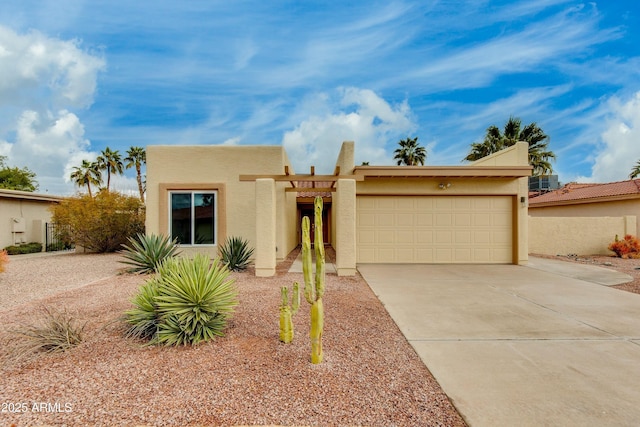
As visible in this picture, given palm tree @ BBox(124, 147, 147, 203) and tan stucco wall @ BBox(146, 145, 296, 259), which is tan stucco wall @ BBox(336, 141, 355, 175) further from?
palm tree @ BBox(124, 147, 147, 203)

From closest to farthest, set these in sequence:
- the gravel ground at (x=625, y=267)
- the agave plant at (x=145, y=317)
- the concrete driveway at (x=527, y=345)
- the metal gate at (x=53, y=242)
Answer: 1. the concrete driveway at (x=527, y=345)
2. the agave plant at (x=145, y=317)
3. the gravel ground at (x=625, y=267)
4. the metal gate at (x=53, y=242)

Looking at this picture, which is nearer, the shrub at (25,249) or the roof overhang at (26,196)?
the shrub at (25,249)

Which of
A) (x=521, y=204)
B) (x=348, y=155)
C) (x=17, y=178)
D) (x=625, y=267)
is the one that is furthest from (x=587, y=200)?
(x=17, y=178)

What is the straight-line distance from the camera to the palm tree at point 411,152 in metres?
34.9

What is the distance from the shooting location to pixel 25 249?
54.3 feet

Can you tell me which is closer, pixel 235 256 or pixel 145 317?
pixel 145 317

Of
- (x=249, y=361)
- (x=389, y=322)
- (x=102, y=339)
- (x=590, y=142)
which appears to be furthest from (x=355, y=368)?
(x=590, y=142)

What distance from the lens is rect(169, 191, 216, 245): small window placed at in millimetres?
11875

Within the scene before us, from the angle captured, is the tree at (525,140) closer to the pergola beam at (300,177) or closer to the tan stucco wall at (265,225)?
the pergola beam at (300,177)

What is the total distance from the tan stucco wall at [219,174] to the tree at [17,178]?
2844 centimetres

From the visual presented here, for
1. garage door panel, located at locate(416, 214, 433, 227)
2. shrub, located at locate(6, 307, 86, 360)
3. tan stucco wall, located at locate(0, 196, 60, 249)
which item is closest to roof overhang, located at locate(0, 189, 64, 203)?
tan stucco wall, located at locate(0, 196, 60, 249)

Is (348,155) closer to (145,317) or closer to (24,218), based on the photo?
(145,317)

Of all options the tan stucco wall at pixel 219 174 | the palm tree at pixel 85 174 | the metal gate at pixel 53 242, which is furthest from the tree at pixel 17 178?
the tan stucco wall at pixel 219 174

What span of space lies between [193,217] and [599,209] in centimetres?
2054
